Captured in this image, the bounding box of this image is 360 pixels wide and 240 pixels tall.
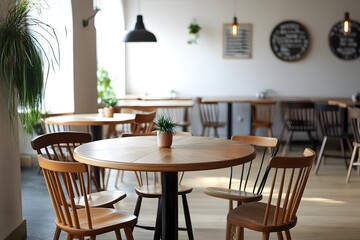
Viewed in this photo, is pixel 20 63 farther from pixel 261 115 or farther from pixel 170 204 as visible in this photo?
pixel 261 115

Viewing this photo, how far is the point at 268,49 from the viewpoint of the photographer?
28.7 feet

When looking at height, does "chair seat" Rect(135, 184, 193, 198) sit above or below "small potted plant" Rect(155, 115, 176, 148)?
below

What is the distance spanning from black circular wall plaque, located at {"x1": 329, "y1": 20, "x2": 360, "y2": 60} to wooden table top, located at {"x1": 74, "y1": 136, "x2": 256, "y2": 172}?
596 centimetres

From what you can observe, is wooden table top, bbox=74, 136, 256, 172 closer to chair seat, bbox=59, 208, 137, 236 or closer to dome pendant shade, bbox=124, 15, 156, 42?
chair seat, bbox=59, 208, 137, 236

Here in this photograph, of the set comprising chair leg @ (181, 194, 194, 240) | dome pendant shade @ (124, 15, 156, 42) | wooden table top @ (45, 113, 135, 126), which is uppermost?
dome pendant shade @ (124, 15, 156, 42)

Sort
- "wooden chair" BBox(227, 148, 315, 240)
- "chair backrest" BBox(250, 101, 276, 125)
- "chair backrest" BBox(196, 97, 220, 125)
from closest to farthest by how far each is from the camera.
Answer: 1. "wooden chair" BBox(227, 148, 315, 240)
2. "chair backrest" BBox(250, 101, 276, 125)
3. "chair backrest" BBox(196, 97, 220, 125)

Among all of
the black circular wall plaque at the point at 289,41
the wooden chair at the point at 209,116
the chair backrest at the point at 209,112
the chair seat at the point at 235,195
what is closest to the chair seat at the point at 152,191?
the chair seat at the point at 235,195

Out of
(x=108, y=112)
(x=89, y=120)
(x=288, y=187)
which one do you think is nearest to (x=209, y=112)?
(x=108, y=112)

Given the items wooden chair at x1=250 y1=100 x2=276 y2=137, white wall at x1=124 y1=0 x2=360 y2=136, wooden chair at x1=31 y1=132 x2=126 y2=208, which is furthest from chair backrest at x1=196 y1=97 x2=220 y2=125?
wooden chair at x1=31 y1=132 x2=126 y2=208

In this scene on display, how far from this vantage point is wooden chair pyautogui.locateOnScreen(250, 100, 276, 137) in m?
7.88

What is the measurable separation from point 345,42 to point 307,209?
4.92 m

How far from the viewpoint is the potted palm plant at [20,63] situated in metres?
3.32

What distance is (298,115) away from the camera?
8289mm

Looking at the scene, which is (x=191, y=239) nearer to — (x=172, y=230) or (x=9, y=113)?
(x=172, y=230)
